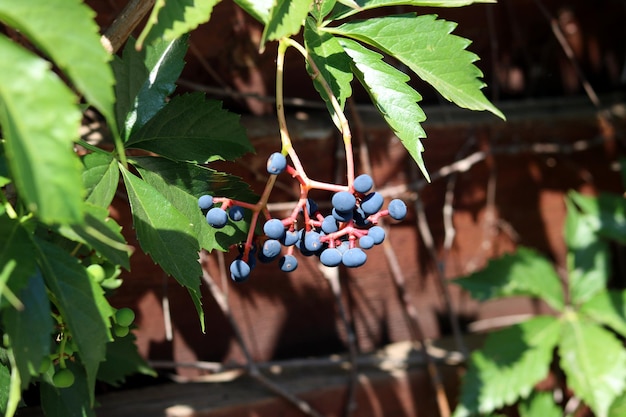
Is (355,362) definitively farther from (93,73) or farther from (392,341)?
(93,73)

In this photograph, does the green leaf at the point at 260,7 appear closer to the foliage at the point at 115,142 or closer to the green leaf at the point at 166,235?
the foliage at the point at 115,142

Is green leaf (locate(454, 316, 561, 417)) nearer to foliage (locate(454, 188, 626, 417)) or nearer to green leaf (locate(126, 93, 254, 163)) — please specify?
foliage (locate(454, 188, 626, 417))

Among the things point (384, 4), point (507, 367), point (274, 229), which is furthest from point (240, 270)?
point (507, 367)

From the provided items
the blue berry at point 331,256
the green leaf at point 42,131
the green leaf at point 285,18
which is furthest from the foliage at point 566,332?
the green leaf at point 42,131

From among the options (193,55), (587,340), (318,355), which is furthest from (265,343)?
(587,340)

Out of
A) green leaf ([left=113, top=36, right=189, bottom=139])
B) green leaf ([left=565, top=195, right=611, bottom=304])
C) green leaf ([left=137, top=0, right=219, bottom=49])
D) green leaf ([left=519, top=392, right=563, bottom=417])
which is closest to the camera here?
green leaf ([left=137, top=0, right=219, bottom=49])

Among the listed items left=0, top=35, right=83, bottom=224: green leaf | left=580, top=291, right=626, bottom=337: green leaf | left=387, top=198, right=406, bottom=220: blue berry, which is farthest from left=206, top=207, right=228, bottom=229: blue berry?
left=580, top=291, right=626, bottom=337: green leaf
